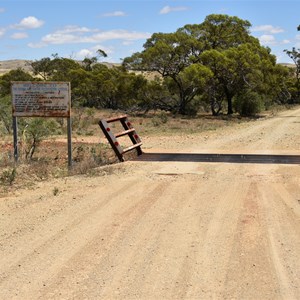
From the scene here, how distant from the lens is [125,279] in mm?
4469

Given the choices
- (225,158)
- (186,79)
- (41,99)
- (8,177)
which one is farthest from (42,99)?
(186,79)

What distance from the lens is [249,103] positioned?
37000 mm

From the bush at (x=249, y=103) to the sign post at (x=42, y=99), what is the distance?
2829 cm

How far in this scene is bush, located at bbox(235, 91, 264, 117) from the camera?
36875mm

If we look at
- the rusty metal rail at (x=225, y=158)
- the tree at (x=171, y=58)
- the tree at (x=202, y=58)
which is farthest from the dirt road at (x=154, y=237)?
the tree at (x=171, y=58)

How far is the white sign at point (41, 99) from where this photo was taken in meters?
10.2

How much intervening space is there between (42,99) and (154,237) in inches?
224

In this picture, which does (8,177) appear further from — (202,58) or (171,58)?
(171,58)

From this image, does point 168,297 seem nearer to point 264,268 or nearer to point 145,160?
point 264,268

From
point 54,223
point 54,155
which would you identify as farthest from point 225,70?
point 54,223

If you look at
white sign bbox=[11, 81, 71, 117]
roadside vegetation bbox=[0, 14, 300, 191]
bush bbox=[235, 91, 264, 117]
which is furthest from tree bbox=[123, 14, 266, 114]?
white sign bbox=[11, 81, 71, 117]

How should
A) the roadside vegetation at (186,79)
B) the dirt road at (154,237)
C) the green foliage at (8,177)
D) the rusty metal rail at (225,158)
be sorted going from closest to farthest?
the dirt road at (154,237), the green foliage at (8,177), the rusty metal rail at (225,158), the roadside vegetation at (186,79)

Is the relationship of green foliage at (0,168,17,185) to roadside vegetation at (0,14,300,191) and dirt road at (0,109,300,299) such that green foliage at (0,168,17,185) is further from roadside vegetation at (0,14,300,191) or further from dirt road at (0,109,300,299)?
roadside vegetation at (0,14,300,191)

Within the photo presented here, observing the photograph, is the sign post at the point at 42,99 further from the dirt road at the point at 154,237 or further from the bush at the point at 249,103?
the bush at the point at 249,103
